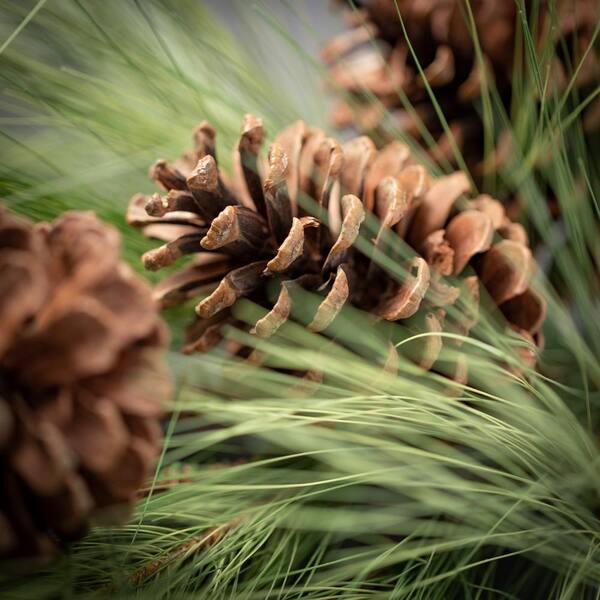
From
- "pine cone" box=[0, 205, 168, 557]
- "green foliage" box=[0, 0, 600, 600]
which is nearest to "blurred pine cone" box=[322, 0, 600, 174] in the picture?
"green foliage" box=[0, 0, 600, 600]

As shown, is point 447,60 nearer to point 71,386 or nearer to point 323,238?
point 323,238

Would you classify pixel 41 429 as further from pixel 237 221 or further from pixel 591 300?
pixel 591 300

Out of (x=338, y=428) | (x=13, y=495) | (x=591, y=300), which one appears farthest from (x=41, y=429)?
(x=591, y=300)

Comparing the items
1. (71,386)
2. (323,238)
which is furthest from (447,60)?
(71,386)

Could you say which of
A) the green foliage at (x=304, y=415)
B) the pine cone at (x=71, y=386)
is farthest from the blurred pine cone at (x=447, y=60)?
the pine cone at (x=71, y=386)

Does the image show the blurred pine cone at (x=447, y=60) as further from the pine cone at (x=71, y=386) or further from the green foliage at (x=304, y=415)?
the pine cone at (x=71, y=386)

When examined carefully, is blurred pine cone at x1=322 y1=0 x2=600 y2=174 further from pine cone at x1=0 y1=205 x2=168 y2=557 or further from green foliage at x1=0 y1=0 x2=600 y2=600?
pine cone at x1=0 y1=205 x2=168 y2=557
